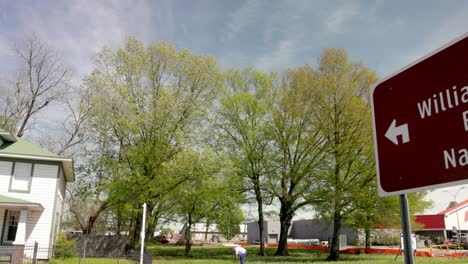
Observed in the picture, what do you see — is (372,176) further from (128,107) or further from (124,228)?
(124,228)

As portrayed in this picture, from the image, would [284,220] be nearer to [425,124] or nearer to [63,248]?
[63,248]

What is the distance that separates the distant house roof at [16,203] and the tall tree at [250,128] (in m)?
16.6

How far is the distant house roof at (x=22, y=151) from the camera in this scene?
24.0 m

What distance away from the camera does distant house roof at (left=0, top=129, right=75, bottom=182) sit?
78.9 feet

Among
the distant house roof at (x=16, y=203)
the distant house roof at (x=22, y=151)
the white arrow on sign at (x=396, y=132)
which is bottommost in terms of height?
the white arrow on sign at (x=396, y=132)

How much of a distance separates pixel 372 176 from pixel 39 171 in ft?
78.5

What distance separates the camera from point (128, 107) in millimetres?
29562

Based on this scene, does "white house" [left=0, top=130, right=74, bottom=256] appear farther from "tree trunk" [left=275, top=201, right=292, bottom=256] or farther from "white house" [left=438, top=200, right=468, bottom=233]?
"white house" [left=438, top=200, right=468, bottom=233]

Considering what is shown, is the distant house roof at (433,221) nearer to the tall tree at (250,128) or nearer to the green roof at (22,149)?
the tall tree at (250,128)

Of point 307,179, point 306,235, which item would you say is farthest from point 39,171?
point 306,235

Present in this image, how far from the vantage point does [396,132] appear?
2.08 m

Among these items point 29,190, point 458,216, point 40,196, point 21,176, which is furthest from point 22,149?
point 458,216

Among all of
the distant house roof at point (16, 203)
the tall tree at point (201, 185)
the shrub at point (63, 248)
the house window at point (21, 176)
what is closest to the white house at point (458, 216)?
the tall tree at point (201, 185)

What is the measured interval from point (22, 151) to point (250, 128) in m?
19.2
